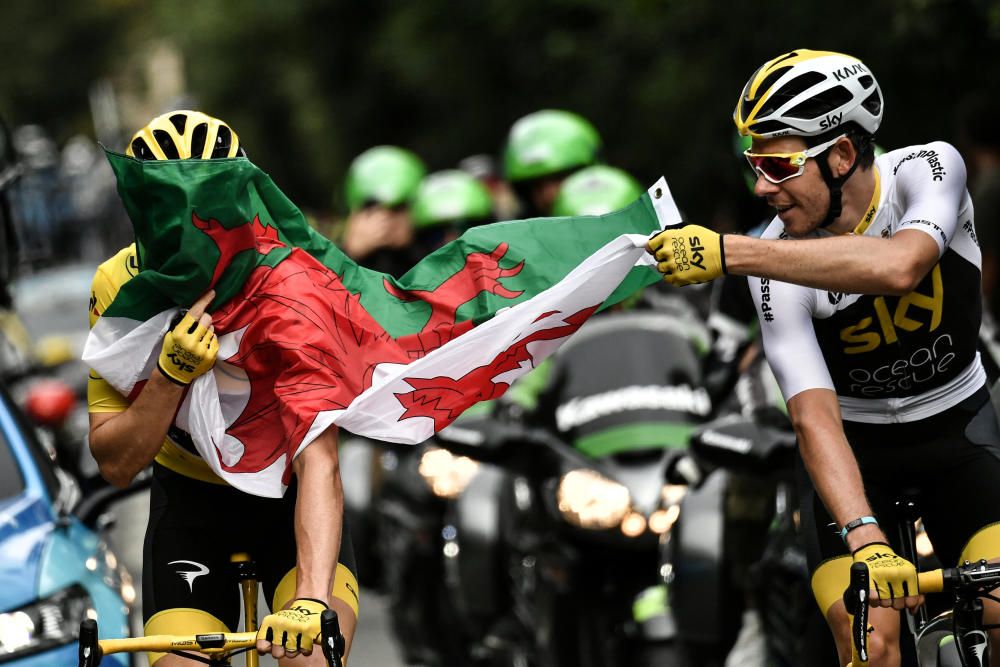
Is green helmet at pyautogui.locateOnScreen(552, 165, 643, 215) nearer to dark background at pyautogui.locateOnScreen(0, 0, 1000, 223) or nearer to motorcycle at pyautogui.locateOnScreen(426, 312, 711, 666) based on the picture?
motorcycle at pyautogui.locateOnScreen(426, 312, 711, 666)

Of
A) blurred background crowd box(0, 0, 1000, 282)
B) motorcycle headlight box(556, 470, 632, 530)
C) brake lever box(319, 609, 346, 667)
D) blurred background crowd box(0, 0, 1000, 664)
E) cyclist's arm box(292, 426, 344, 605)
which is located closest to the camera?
brake lever box(319, 609, 346, 667)

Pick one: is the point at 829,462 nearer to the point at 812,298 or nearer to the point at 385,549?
the point at 812,298

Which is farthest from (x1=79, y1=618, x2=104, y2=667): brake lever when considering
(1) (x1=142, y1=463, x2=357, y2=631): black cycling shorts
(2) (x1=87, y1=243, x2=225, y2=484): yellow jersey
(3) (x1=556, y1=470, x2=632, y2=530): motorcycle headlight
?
(3) (x1=556, y1=470, x2=632, y2=530): motorcycle headlight

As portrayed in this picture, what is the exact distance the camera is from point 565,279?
6.07 metres

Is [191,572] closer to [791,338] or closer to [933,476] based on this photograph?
[791,338]

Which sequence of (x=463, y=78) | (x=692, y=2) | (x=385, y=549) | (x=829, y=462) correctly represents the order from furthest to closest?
1. (x=463, y=78)
2. (x=692, y=2)
3. (x=385, y=549)
4. (x=829, y=462)

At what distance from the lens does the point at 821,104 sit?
535 cm

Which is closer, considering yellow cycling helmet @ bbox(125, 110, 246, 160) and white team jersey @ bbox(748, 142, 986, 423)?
white team jersey @ bbox(748, 142, 986, 423)

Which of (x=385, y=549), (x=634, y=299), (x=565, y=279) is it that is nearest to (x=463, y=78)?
(x=385, y=549)

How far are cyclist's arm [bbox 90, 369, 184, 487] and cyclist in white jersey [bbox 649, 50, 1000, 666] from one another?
1395 millimetres

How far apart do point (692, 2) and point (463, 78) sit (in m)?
12.1

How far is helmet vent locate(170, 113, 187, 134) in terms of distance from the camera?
5.55 metres

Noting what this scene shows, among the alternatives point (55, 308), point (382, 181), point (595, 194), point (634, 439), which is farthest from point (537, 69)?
point (634, 439)

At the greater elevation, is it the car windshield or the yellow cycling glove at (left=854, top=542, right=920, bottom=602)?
the car windshield
